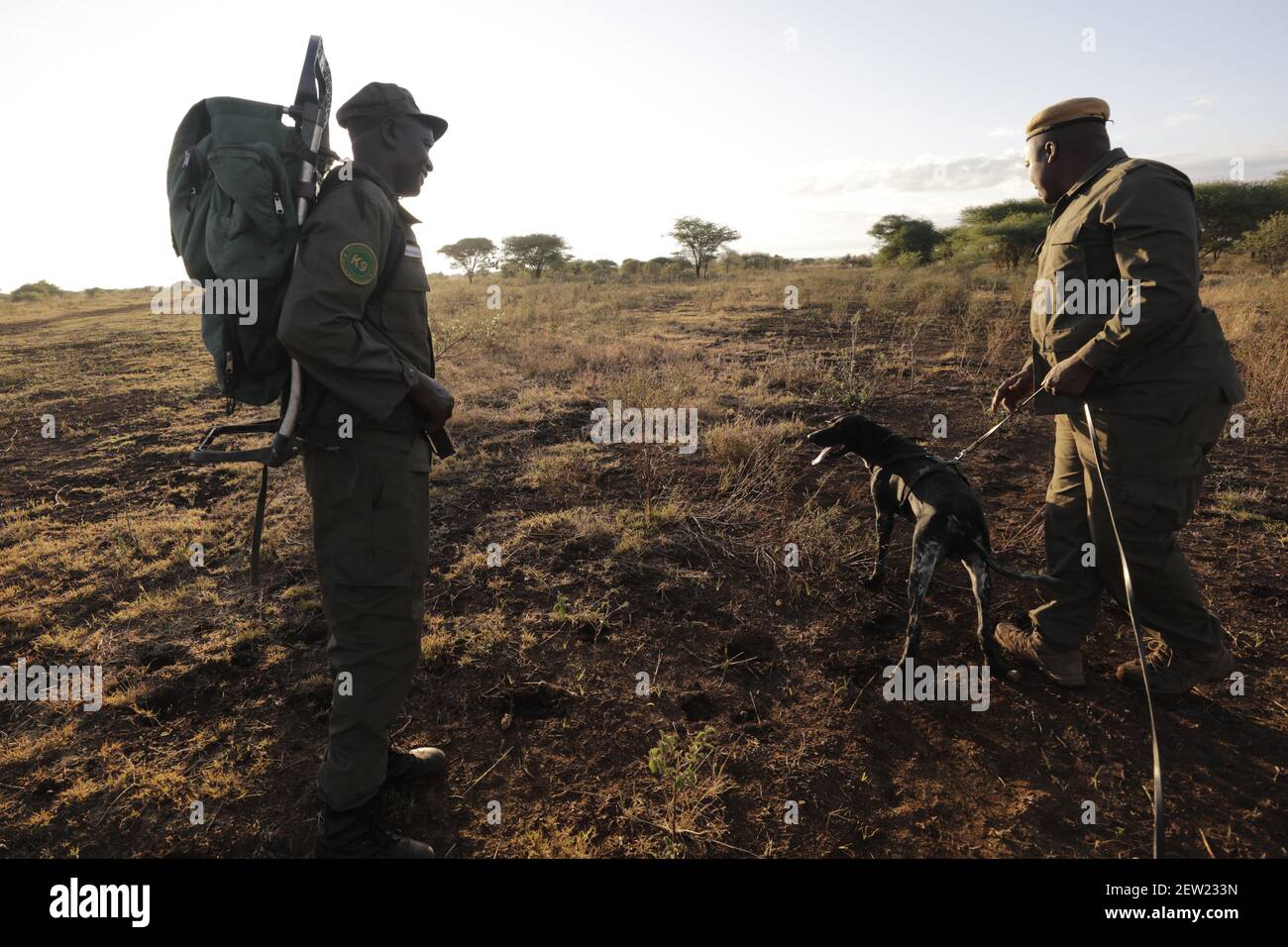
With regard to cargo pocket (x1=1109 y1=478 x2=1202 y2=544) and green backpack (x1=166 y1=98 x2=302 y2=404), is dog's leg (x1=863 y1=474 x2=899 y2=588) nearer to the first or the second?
cargo pocket (x1=1109 y1=478 x2=1202 y2=544)

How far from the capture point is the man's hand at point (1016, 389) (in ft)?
9.34

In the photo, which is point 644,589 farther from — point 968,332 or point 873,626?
point 968,332

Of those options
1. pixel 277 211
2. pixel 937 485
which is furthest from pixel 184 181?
pixel 937 485

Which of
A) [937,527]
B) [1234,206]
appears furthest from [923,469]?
[1234,206]

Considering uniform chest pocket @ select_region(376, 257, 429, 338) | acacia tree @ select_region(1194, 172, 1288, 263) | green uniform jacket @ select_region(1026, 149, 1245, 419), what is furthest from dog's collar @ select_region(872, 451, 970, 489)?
acacia tree @ select_region(1194, 172, 1288, 263)

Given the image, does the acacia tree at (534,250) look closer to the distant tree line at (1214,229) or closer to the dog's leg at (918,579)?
the distant tree line at (1214,229)

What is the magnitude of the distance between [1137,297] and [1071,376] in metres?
0.33

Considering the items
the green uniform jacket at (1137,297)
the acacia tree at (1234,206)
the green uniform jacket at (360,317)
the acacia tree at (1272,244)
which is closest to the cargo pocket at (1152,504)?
the green uniform jacket at (1137,297)

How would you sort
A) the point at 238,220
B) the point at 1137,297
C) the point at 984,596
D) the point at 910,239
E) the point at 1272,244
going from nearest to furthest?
the point at 238,220 < the point at 1137,297 < the point at 984,596 < the point at 1272,244 < the point at 910,239

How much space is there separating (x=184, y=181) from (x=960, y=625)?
11.7 feet

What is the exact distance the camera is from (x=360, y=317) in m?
1.77

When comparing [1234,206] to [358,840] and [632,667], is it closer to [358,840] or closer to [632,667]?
[632,667]

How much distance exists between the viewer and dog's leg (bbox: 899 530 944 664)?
274 centimetres

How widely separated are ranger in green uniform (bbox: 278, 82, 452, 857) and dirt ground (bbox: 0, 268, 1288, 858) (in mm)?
410
